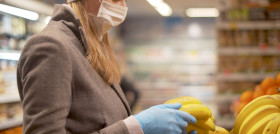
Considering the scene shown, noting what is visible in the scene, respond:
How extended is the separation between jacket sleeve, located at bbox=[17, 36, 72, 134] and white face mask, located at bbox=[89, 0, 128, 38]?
383 millimetres

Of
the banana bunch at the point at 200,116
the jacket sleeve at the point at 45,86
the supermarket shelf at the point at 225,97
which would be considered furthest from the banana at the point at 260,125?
the supermarket shelf at the point at 225,97

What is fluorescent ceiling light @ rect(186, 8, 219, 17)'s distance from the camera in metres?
9.90

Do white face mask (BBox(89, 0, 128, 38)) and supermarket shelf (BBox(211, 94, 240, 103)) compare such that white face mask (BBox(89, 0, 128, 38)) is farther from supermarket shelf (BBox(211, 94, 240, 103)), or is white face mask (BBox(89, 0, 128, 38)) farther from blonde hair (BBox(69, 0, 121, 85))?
supermarket shelf (BBox(211, 94, 240, 103))

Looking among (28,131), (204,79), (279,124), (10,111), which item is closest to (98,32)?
(28,131)

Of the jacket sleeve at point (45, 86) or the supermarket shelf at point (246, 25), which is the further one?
the supermarket shelf at point (246, 25)

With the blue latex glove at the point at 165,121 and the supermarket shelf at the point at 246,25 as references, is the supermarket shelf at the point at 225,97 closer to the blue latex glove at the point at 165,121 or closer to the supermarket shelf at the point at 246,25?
the supermarket shelf at the point at 246,25

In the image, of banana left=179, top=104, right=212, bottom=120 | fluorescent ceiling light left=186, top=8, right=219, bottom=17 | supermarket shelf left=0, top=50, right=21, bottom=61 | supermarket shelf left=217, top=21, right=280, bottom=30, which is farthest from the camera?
fluorescent ceiling light left=186, top=8, right=219, bottom=17

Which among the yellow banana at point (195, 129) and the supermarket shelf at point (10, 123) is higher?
the yellow banana at point (195, 129)

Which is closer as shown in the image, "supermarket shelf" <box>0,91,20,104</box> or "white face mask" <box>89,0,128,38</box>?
"white face mask" <box>89,0,128,38</box>

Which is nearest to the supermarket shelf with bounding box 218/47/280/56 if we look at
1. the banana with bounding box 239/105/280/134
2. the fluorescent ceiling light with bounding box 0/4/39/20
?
the fluorescent ceiling light with bounding box 0/4/39/20

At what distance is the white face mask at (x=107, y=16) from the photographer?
4.82 ft

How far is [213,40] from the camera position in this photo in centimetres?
1110

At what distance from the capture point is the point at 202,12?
1029 centimetres

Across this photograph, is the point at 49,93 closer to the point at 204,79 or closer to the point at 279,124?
the point at 279,124
